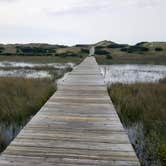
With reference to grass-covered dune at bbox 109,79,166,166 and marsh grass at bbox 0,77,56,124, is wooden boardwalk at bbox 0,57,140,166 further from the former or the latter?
marsh grass at bbox 0,77,56,124

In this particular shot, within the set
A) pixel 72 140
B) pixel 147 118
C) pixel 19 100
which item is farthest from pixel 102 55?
pixel 72 140

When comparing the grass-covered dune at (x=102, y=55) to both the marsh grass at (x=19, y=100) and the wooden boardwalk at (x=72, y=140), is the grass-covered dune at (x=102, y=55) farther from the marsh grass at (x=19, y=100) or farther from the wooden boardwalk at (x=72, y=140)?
the wooden boardwalk at (x=72, y=140)

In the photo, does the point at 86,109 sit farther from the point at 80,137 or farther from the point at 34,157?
the point at 34,157

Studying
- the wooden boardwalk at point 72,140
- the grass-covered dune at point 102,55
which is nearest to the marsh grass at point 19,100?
the wooden boardwalk at point 72,140

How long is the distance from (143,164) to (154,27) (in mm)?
29551

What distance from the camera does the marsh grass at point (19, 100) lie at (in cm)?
652

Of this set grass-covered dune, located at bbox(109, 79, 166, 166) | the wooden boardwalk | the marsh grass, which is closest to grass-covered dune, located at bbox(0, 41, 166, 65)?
the marsh grass

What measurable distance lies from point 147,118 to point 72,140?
10.6ft

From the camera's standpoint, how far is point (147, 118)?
6246mm

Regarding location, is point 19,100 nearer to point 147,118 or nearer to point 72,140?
point 147,118

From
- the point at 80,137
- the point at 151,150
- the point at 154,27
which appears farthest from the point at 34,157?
the point at 154,27

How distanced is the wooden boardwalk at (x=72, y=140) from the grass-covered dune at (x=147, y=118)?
2.39 feet

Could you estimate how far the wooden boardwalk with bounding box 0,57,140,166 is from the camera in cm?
288

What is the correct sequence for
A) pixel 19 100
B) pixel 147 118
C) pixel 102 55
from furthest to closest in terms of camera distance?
pixel 102 55, pixel 19 100, pixel 147 118
